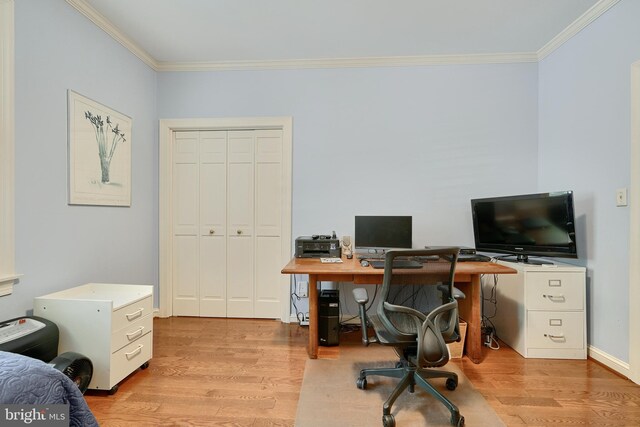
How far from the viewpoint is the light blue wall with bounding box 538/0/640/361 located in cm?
202

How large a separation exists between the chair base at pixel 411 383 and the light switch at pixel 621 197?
1.72 m

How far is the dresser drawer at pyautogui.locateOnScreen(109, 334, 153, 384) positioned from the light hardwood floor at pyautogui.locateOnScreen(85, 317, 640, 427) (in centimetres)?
10

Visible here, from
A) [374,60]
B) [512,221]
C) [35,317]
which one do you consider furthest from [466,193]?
[35,317]

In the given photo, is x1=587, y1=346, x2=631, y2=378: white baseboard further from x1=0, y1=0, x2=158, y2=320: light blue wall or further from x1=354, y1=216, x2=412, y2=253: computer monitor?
x1=0, y1=0, x2=158, y2=320: light blue wall

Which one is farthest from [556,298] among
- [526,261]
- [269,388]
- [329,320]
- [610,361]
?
[269,388]

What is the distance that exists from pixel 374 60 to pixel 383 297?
2.41 metres

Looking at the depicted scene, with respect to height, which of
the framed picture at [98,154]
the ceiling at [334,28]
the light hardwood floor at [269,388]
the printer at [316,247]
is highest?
the ceiling at [334,28]

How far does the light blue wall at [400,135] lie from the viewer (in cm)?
286

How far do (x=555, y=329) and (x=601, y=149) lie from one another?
1.46 meters

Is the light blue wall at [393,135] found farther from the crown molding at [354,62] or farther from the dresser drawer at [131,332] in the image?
the dresser drawer at [131,332]

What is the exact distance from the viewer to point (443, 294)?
1.78m

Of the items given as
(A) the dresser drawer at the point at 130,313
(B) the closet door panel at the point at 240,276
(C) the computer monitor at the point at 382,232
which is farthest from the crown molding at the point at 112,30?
(C) the computer monitor at the point at 382,232

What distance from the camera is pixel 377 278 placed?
224 cm

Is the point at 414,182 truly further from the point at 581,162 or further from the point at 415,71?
the point at 581,162
